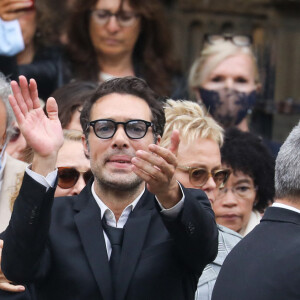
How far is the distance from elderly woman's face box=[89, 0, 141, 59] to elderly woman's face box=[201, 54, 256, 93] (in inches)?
22.9

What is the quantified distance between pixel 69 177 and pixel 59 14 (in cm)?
354

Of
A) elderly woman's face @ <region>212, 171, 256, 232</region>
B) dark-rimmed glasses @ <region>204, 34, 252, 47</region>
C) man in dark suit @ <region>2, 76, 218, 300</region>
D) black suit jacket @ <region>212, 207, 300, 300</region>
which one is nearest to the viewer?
black suit jacket @ <region>212, 207, 300, 300</region>

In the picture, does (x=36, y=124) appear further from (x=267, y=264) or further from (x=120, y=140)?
(x=267, y=264)

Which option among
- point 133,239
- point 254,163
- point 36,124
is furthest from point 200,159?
point 36,124

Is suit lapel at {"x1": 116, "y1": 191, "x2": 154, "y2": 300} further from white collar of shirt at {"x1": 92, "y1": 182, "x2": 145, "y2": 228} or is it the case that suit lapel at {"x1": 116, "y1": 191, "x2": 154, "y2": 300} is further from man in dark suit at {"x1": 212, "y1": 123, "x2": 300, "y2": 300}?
man in dark suit at {"x1": 212, "y1": 123, "x2": 300, "y2": 300}

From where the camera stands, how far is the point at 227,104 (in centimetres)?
651

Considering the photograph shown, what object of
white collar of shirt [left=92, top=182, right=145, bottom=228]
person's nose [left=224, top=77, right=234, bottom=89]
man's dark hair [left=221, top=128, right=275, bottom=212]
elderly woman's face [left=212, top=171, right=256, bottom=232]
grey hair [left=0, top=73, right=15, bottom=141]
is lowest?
elderly woman's face [left=212, top=171, right=256, bottom=232]

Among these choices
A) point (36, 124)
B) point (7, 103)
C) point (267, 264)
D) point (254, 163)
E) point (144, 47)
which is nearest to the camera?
point (267, 264)

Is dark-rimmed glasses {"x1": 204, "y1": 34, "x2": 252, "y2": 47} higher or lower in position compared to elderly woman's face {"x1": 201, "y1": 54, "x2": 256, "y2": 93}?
higher

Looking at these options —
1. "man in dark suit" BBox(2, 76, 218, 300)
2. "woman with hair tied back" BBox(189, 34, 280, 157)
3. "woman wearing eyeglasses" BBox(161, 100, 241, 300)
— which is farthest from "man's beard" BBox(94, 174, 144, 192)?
"woman with hair tied back" BBox(189, 34, 280, 157)

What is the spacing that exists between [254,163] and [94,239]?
189cm

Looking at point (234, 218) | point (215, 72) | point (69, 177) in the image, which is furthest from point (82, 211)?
point (215, 72)

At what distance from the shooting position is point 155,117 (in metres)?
4.34

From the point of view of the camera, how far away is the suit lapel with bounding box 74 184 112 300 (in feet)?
12.9
